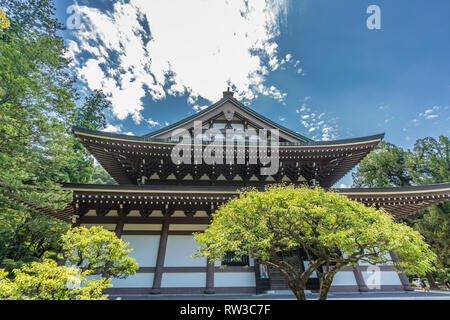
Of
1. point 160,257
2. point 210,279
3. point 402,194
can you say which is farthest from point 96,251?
point 402,194

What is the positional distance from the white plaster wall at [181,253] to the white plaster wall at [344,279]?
631cm

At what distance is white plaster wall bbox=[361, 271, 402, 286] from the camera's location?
9344 millimetres

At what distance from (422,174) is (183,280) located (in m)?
27.6

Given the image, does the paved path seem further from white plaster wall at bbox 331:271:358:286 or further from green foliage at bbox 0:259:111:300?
green foliage at bbox 0:259:111:300

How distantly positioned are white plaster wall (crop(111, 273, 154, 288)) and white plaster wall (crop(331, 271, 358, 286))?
27.8 feet

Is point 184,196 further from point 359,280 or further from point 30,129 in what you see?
point 359,280

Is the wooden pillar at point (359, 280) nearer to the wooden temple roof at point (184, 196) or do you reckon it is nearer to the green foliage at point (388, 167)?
the wooden temple roof at point (184, 196)

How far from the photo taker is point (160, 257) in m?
8.85

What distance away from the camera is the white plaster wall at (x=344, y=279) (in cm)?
922

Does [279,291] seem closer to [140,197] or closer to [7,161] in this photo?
[140,197]

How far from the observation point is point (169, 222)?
31.4ft

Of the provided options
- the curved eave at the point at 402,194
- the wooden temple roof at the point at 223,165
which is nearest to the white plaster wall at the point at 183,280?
the wooden temple roof at the point at 223,165

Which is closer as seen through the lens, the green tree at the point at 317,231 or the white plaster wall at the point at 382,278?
the green tree at the point at 317,231
